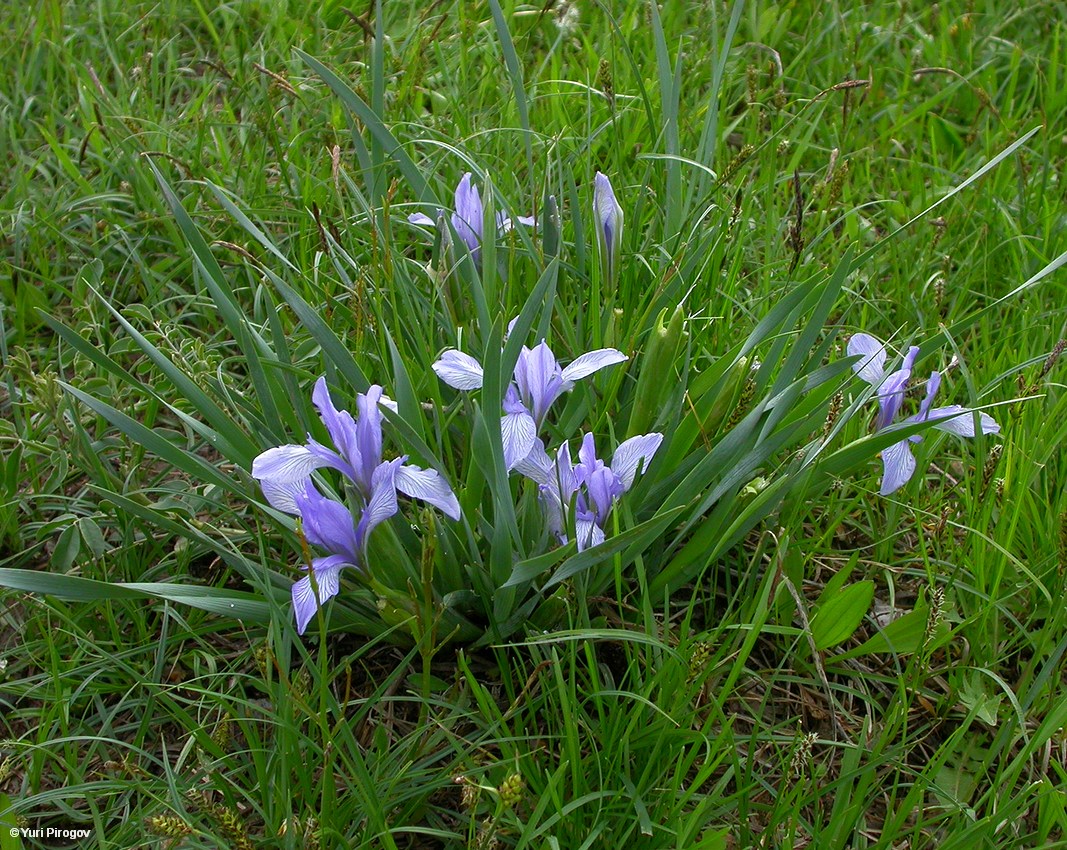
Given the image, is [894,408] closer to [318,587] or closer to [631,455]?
[631,455]

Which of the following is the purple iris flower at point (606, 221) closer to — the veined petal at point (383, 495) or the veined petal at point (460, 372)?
the veined petal at point (460, 372)

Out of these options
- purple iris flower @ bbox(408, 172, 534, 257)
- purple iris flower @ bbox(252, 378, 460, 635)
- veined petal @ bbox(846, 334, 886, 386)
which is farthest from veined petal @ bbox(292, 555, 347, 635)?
veined petal @ bbox(846, 334, 886, 386)

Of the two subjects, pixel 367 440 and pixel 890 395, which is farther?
pixel 890 395

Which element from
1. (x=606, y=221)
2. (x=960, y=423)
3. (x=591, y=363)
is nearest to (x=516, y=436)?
(x=591, y=363)

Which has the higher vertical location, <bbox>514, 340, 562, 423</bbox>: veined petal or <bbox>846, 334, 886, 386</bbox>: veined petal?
<bbox>514, 340, 562, 423</bbox>: veined petal

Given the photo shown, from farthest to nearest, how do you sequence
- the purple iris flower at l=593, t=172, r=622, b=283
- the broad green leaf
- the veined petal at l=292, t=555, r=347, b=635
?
the purple iris flower at l=593, t=172, r=622, b=283
the broad green leaf
the veined petal at l=292, t=555, r=347, b=635

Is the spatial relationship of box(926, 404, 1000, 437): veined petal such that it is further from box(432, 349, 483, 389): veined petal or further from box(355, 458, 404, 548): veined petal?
box(355, 458, 404, 548): veined petal

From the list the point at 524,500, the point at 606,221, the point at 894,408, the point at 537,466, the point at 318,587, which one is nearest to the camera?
the point at 318,587
